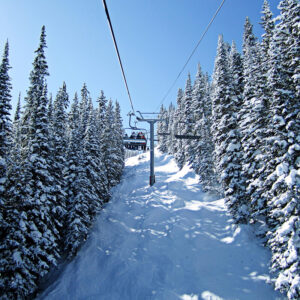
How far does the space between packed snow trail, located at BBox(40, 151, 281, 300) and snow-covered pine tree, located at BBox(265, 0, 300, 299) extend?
7.78ft

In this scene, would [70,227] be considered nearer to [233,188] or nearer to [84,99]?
[233,188]

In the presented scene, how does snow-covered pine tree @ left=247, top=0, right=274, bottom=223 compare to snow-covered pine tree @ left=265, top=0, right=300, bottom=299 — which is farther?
snow-covered pine tree @ left=247, top=0, right=274, bottom=223

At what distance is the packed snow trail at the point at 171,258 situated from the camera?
1343cm

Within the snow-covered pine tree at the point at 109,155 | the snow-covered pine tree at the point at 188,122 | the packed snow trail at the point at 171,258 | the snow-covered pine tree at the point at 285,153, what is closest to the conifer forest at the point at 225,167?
the snow-covered pine tree at the point at 285,153

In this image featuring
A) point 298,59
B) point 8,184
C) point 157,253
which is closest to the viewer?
point 298,59

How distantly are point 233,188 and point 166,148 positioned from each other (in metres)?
56.8

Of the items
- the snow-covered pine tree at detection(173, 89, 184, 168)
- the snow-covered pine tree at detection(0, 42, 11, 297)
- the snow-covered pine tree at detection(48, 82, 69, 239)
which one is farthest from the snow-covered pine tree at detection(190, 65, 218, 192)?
the snow-covered pine tree at detection(0, 42, 11, 297)

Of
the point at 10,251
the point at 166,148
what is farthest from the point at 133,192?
the point at 166,148

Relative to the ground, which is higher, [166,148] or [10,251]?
[166,148]

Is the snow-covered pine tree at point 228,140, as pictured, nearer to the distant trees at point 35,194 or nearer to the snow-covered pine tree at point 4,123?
the distant trees at point 35,194

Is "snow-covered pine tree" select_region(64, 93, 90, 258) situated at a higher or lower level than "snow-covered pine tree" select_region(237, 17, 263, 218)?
lower

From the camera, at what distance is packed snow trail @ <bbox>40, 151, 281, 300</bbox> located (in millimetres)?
13430

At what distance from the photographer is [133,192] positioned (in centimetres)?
3497

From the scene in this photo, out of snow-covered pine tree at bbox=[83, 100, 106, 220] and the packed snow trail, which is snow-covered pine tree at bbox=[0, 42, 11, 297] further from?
snow-covered pine tree at bbox=[83, 100, 106, 220]
